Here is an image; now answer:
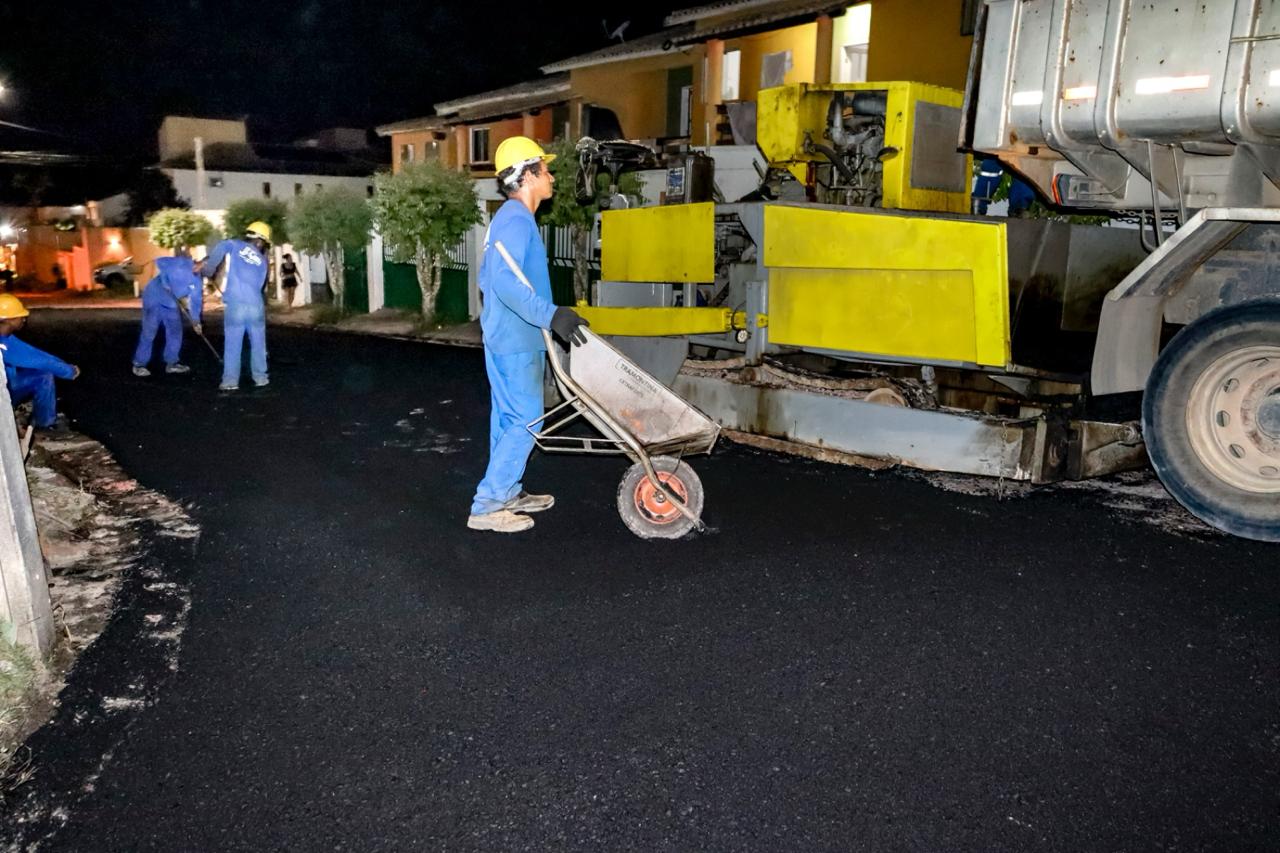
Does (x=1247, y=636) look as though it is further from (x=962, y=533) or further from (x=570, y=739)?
(x=570, y=739)

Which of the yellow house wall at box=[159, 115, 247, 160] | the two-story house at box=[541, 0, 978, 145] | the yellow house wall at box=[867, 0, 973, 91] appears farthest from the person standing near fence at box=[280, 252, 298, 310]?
the yellow house wall at box=[159, 115, 247, 160]

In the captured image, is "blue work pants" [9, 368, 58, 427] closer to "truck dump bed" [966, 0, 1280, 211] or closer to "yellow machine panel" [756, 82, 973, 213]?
"yellow machine panel" [756, 82, 973, 213]

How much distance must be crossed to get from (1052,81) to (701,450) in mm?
2496

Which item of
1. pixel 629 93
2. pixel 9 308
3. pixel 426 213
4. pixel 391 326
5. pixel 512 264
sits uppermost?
pixel 629 93


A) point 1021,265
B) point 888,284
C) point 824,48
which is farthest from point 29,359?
point 824,48

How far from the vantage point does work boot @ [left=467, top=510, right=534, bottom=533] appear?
4930mm

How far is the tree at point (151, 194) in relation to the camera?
141 ft

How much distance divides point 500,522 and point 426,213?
13.9 meters

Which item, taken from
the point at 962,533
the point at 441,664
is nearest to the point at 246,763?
the point at 441,664

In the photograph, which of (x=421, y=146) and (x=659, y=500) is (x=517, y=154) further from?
(x=421, y=146)

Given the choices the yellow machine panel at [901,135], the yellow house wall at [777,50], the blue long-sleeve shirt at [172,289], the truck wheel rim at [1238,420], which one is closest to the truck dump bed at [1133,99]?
the truck wheel rim at [1238,420]

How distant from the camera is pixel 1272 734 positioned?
2.91 meters

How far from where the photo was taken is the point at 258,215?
2925cm

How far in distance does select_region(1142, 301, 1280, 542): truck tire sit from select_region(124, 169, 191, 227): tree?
45800 mm
